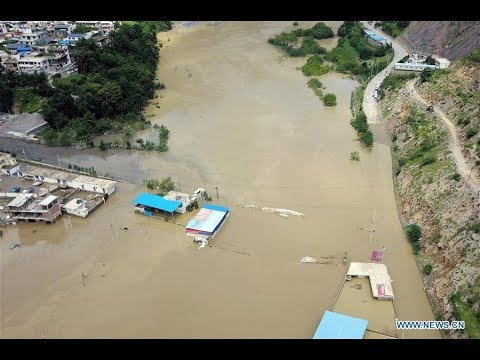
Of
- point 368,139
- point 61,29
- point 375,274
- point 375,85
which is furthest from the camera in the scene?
point 61,29

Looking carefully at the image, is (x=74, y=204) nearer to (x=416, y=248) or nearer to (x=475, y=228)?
(x=416, y=248)

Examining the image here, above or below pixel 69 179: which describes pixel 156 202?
above

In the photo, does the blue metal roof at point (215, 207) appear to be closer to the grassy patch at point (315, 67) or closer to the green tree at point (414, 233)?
the green tree at point (414, 233)

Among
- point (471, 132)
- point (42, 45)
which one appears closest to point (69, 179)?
point (42, 45)

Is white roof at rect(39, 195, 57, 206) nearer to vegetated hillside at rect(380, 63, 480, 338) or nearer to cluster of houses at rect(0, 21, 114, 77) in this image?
vegetated hillside at rect(380, 63, 480, 338)
